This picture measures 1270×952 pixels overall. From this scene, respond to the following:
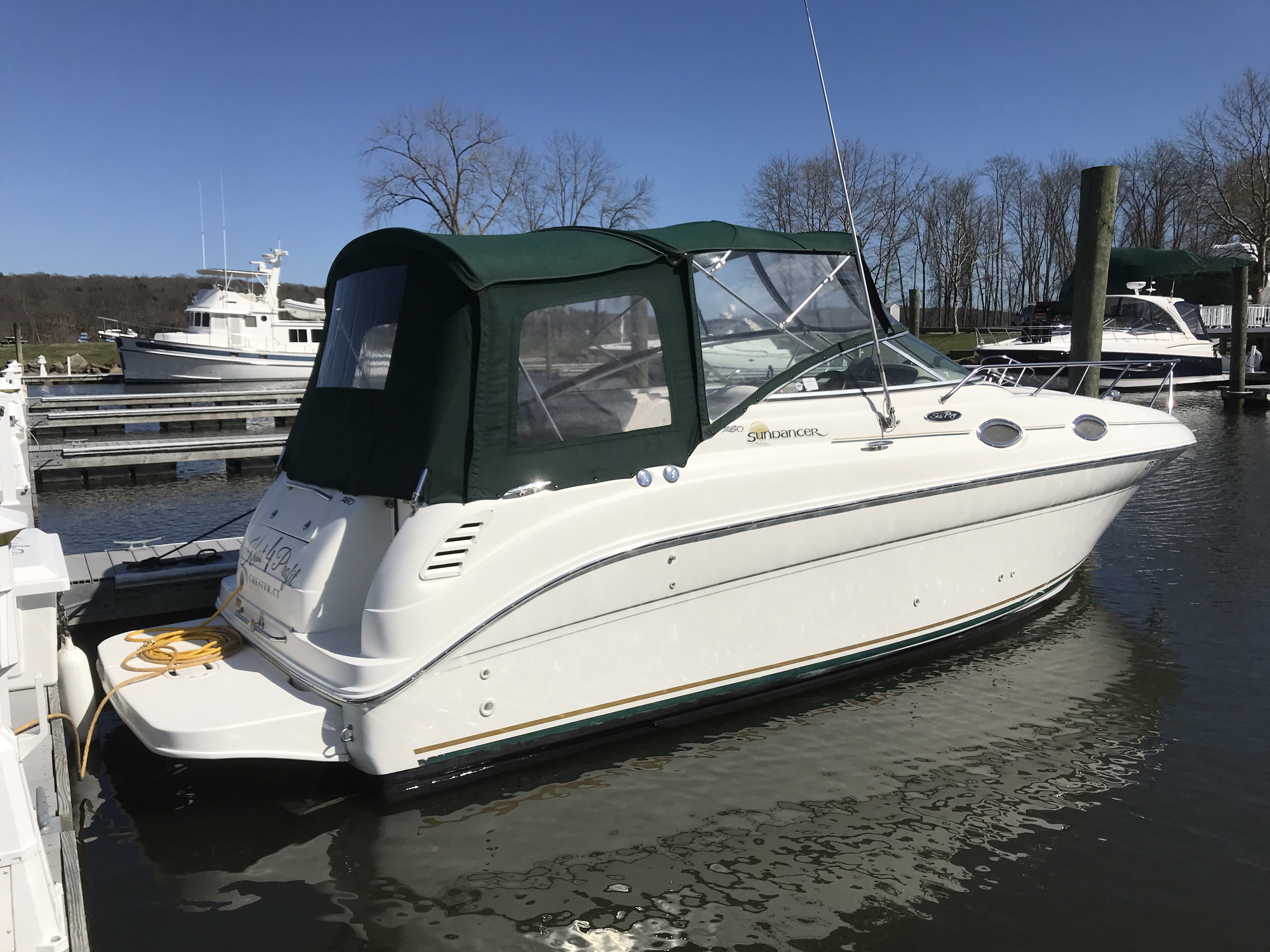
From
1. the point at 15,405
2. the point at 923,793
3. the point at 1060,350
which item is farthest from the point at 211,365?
the point at 923,793

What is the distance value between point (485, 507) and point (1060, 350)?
25172mm

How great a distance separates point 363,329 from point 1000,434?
3948mm

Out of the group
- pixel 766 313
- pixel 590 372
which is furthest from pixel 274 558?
pixel 766 313

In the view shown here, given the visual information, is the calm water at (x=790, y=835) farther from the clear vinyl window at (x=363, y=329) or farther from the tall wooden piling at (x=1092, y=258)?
the tall wooden piling at (x=1092, y=258)

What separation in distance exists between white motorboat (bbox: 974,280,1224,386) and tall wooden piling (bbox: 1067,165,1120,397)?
16462 mm

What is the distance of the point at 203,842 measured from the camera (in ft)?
13.2

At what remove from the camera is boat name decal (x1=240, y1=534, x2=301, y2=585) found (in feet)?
14.7

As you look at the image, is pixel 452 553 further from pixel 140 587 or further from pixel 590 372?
pixel 140 587

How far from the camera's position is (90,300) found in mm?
97062

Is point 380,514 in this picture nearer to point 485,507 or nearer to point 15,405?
point 485,507

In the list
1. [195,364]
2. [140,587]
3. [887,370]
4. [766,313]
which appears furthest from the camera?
[195,364]

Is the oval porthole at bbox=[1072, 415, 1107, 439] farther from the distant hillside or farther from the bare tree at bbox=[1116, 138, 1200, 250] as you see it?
the distant hillside

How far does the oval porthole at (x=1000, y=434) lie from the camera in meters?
5.72

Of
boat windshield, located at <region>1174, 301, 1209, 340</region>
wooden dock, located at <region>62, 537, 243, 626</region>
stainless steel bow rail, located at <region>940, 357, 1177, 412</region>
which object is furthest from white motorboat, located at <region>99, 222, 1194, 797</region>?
boat windshield, located at <region>1174, 301, 1209, 340</region>
